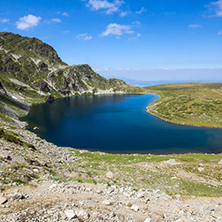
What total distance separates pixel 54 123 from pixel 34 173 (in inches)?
3298

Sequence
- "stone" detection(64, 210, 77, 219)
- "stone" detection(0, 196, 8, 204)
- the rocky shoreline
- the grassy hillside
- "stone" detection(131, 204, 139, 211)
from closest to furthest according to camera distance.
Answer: "stone" detection(64, 210, 77, 219)
the rocky shoreline
"stone" detection(0, 196, 8, 204)
"stone" detection(131, 204, 139, 211)
the grassy hillside

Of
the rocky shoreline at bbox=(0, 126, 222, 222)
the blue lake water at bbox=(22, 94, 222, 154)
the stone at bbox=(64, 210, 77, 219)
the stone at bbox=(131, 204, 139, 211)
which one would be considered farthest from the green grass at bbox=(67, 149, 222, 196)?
the blue lake water at bbox=(22, 94, 222, 154)

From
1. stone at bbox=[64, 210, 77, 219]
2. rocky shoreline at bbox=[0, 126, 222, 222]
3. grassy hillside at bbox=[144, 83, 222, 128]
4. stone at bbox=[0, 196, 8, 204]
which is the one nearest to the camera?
stone at bbox=[64, 210, 77, 219]

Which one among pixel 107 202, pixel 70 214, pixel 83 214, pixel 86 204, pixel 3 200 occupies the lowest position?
pixel 107 202

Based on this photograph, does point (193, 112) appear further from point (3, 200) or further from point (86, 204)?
point (3, 200)

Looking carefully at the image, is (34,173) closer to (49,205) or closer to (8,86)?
(49,205)

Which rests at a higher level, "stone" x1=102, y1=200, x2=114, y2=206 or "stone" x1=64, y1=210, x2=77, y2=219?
"stone" x1=64, y1=210, x2=77, y2=219

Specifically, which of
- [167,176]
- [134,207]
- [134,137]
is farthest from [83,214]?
[134,137]

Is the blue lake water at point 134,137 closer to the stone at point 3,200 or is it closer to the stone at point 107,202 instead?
the stone at point 107,202

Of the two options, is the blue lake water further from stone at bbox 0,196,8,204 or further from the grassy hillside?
stone at bbox 0,196,8,204

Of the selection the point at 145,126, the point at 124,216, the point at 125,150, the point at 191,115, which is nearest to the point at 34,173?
the point at 124,216

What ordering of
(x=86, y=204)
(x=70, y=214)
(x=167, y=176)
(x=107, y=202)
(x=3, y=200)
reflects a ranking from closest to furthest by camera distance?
(x=70, y=214) < (x=3, y=200) < (x=86, y=204) < (x=107, y=202) < (x=167, y=176)

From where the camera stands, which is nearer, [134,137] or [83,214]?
[83,214]

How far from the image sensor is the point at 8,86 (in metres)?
196
